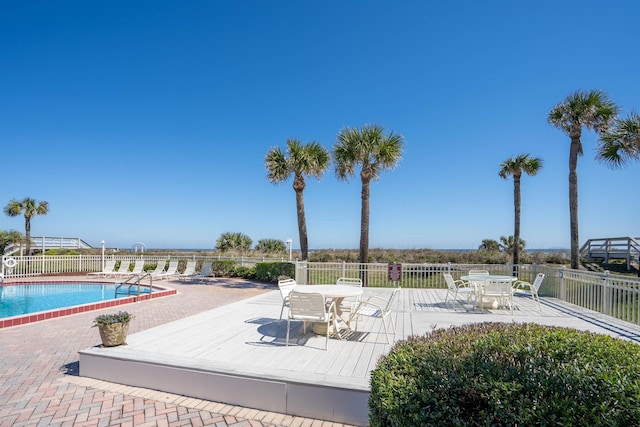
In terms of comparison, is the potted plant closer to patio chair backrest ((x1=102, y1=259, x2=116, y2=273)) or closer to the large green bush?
the large green bush

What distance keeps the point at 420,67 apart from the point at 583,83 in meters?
6.49

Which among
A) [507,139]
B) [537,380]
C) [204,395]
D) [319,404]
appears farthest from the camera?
[507,139]

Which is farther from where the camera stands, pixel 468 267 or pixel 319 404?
pixel 468 267

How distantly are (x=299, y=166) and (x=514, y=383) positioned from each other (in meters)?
12.1

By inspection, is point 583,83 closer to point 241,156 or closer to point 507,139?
point 507,139

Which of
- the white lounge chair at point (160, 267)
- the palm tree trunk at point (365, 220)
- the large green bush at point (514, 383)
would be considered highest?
the palm tree trunk at point (365, 220)

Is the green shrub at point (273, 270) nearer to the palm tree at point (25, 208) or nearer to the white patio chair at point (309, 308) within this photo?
the white patio chair at point (309, 308)

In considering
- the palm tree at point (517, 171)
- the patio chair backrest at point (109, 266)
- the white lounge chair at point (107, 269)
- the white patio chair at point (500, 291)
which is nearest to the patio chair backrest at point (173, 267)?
the white lounge chair at point (107, 269)

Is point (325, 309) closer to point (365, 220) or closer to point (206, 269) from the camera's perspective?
point (365, 220)

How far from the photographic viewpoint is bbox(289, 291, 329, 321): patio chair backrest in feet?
15.8

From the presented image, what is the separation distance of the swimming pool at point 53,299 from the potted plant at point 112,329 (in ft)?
13.9

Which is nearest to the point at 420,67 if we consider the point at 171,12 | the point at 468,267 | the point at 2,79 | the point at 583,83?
the point at 583,83

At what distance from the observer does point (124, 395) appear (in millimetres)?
3781

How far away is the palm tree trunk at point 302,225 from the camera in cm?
1363
